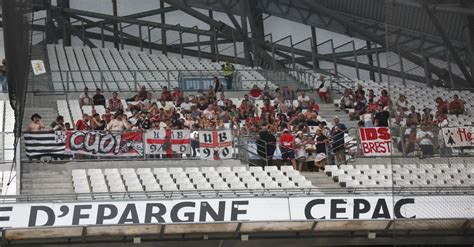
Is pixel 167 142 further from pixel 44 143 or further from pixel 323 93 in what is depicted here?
pixel 323 93

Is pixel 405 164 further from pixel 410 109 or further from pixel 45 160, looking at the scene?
pixel 45 160

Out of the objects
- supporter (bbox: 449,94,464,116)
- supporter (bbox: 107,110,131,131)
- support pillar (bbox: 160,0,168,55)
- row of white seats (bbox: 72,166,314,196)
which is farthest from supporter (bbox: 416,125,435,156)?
support pillar (bbox: 160,0,168,55)

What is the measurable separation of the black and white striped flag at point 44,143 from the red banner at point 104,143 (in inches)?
6.2

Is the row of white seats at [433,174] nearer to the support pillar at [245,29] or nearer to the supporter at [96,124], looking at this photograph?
the supporter at [96,124]

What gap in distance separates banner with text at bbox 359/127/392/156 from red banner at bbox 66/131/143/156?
5244 mm

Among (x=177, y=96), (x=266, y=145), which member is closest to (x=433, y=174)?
(x=266, y=145)

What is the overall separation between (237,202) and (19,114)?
275 inches

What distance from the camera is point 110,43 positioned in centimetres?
4025

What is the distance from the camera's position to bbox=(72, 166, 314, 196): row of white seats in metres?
20.9

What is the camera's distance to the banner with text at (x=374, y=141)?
23.9 m

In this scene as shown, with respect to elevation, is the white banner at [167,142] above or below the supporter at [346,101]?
below

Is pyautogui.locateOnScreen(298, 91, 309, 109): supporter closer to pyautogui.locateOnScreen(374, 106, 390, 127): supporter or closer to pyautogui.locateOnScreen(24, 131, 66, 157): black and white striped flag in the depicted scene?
pyautogui.locateOnScreen(374, 106, 390, 127): supporter

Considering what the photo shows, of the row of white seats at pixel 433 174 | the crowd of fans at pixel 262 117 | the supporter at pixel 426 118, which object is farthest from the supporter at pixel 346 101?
the row of white seats at pixel 433 174

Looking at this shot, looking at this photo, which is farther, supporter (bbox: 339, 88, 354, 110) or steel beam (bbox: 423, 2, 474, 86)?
supporter (bbox: 339, 88, 354, 110)
